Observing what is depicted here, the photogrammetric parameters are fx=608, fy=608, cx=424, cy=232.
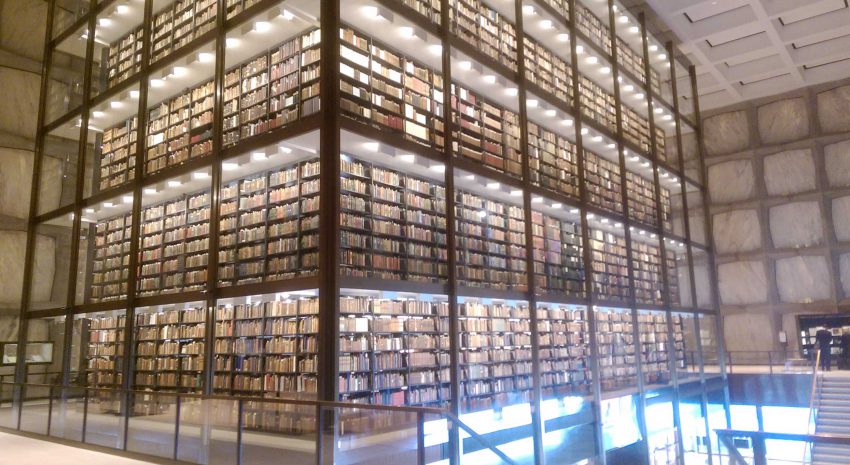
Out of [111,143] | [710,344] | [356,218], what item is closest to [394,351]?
[356,218]

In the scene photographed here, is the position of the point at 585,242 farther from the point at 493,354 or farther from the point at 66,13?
the point at 66,13

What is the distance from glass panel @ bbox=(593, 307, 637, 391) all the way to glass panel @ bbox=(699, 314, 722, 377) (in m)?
3.54

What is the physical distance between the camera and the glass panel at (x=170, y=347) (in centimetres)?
761

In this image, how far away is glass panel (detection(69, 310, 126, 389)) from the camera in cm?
895

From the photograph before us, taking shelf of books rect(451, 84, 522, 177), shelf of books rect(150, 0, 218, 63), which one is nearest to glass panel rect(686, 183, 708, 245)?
shelf of books rect(451, 84, 522, 177)

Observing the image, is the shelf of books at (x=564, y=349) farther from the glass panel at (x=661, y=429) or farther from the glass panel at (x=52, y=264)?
the glass panel at (x=52, y=264)

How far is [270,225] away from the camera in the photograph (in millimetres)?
6809

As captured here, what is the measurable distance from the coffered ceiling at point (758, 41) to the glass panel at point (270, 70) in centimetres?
875

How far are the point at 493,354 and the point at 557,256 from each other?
85.1 inches

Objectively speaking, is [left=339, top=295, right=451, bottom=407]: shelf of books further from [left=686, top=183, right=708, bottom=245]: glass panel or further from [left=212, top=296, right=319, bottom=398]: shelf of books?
[left=686, top=183, right=708, bottom=245]: glass panel

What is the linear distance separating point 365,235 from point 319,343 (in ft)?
4.69

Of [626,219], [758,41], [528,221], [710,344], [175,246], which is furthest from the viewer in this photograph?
[758,41]

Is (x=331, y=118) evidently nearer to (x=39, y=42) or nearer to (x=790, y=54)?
(x=39, y=42)

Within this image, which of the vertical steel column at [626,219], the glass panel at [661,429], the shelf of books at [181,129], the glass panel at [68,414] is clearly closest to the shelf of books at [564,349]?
the vertical steel column at [626,219]
